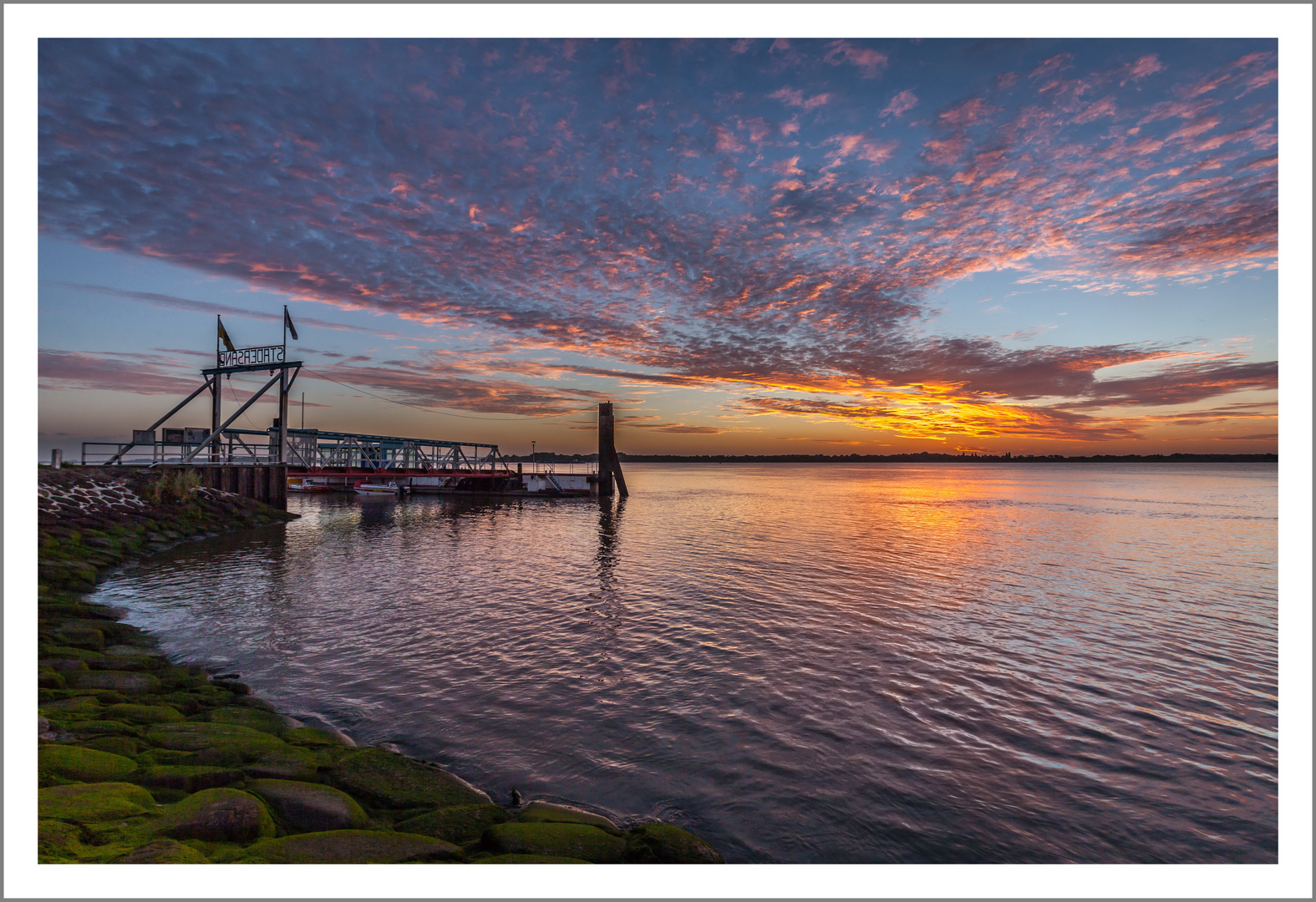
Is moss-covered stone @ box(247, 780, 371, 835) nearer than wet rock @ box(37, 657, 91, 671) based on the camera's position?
Yes

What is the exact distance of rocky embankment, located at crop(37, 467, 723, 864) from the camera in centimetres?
407

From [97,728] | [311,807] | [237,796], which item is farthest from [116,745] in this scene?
[311,807]

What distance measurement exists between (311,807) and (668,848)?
3.11 meters

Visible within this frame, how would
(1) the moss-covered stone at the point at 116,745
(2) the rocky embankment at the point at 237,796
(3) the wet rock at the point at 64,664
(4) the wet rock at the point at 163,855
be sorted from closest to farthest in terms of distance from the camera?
(4) the wet rock at the point at 163,855 → (2) the rocky embankment at the point at 237,796 → (1) the moss-covered stone at the point at 116,745 → (3) the wet rock at the point at 64,664

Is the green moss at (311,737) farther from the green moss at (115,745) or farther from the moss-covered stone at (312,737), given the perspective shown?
the green moss at (115,745)

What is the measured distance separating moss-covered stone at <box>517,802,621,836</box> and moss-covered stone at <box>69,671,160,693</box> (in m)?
6.16

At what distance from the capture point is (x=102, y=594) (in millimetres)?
12766

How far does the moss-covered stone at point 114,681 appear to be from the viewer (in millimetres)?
7090

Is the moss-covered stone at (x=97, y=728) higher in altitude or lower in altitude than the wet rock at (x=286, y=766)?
higher

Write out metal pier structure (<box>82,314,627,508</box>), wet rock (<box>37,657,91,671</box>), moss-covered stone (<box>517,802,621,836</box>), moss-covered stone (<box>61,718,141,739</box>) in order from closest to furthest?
1. moss-covered stone (<box>517,802,621,836</box>)
2. moss-covered stone (<box>61,718,141,739</box>)
3. wet rock (<box>37,657,91,671</box>)
4. metal pier structure (<box>82,314,627,508</box>)

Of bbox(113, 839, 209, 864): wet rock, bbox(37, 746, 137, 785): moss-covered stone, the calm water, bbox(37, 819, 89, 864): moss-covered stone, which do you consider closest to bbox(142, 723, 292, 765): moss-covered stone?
bbox(37, 746, 137, 785): moss-covered stone

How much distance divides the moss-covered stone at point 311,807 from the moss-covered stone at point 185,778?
1.12ft

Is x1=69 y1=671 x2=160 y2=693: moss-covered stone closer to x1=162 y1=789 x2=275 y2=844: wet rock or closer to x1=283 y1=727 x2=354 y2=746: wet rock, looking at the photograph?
x1=283 y1=727 x2=354 y2=746: wet rock

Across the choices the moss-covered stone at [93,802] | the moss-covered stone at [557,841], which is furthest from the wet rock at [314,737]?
the moss-covered stone at [557,841]
